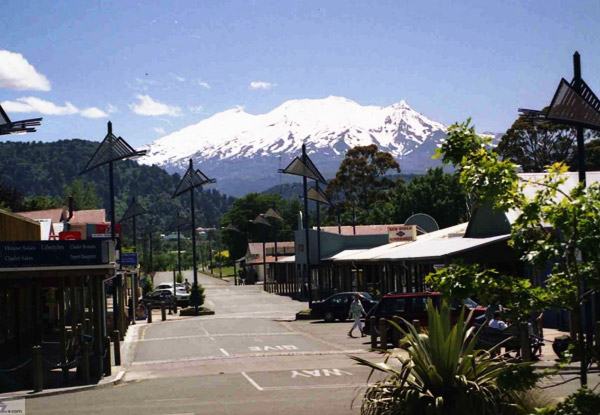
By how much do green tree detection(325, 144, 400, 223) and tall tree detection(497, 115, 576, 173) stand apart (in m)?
22.5

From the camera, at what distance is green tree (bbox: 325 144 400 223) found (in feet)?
361

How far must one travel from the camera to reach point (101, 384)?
2258cm

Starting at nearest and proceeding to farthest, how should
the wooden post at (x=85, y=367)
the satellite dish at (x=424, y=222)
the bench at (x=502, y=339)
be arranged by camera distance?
the wooden post at (x=85, y=367) < the bench at (x=502, y=339) < the satellite dish at (x=424, y=222)

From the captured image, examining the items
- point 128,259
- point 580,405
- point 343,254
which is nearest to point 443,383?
point 580,405

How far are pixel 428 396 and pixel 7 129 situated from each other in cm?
1856

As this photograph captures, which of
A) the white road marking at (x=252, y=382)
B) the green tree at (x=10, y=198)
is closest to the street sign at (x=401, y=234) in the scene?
the white road marking at (x=252, y=382)

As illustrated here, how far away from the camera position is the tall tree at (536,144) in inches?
3359

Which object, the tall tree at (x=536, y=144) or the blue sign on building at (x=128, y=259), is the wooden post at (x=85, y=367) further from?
the tall tree at (x=536, y=144)

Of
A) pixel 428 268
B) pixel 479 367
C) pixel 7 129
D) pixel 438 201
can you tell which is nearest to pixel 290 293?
pixel 438 201

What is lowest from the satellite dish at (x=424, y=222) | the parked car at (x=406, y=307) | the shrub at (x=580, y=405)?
the parked car at (x=406, y=307)

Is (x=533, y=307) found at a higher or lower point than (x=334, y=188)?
lower

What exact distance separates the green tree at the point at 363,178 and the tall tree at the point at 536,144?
73.7 ft

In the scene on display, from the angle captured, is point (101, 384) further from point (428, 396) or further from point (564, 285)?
point (564, 285)

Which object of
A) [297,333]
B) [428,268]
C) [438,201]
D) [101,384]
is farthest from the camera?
[438,201]
